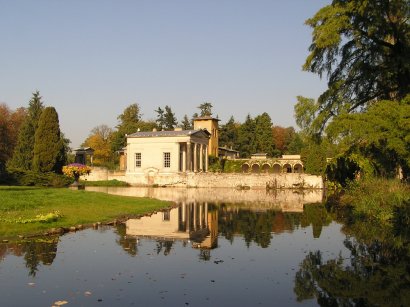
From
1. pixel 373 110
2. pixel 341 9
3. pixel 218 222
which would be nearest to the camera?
pixel 218 222

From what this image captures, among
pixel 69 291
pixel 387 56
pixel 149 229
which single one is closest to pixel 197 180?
pixel 387 56

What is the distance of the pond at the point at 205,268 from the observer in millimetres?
7168

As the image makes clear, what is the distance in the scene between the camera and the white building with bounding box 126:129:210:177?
5731cm

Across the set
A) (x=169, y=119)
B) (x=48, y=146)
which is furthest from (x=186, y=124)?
(x=48, y=146)

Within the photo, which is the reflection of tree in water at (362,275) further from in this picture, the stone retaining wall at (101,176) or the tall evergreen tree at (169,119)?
the tall evergreen tree at (169,119)

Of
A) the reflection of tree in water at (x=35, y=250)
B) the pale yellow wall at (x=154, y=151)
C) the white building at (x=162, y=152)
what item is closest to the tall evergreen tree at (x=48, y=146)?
the white building at (x=162, y=152)

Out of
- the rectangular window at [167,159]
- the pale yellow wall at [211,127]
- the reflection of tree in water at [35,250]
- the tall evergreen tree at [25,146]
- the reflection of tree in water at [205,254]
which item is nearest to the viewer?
the reflection of tree in water at [35,250]

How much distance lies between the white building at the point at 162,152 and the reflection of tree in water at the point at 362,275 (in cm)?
4511

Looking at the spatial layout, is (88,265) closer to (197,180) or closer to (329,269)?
(329,269)

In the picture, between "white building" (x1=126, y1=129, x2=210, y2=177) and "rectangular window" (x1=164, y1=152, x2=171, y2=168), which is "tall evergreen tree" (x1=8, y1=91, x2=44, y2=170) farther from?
"rectangular window" (x1=164, y1=152, x2=171, y2=168)

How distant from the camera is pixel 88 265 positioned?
942 cm

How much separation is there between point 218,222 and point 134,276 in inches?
363

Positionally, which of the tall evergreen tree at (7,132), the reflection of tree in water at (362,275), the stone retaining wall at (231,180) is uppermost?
the tall evergreen tree at (7,132)

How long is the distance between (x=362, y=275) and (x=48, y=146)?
34223 millimetres
